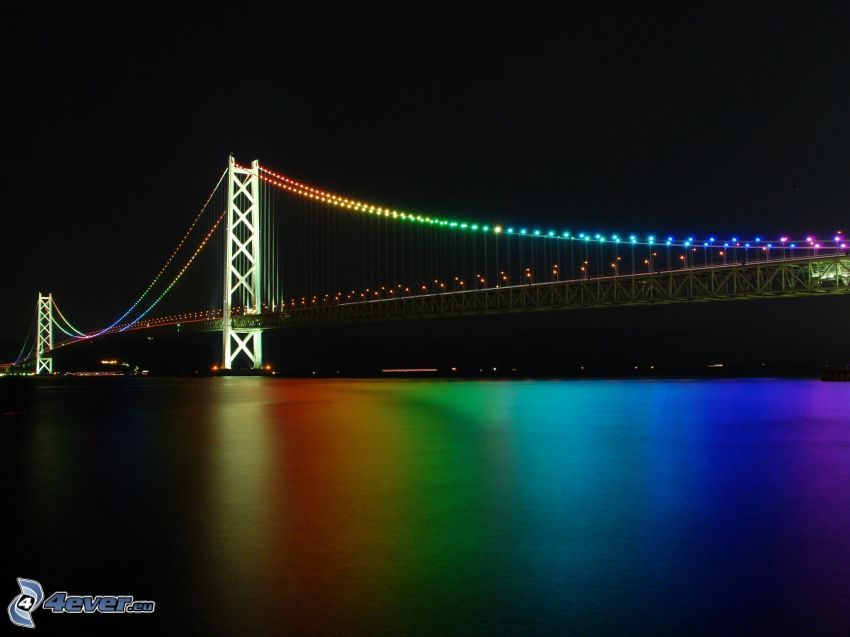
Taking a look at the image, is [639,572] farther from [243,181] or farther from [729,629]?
[243,181]

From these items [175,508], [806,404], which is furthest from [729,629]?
[806,404]

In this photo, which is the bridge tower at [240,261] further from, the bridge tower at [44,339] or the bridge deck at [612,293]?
the bridge tower at [44,339]

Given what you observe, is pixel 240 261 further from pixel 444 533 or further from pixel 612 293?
pixel 444 533

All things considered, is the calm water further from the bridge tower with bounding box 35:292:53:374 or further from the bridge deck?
the bridge tower with bounding box 35:292:53:374

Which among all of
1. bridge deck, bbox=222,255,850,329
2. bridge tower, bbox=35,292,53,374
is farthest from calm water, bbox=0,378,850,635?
A: bridge tower, bbox=35,292,53,374

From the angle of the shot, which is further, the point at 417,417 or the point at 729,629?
the point at 417,417

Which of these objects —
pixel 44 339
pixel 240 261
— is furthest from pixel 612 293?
pixel 44 339
